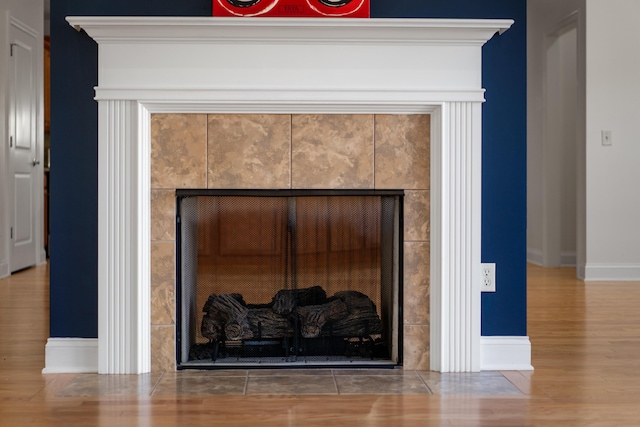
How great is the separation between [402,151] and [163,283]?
111cm

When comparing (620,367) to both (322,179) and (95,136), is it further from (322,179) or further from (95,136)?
Result: (95,136)

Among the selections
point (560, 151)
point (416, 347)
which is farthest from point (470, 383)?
point (560, 151)

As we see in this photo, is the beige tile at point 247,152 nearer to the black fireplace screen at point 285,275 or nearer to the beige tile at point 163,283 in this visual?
the black fireplace screen at point 285,275

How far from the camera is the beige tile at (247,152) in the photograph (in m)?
3.53

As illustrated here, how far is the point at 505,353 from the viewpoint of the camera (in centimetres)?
366

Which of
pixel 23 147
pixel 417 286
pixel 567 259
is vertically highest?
pixel 23 147

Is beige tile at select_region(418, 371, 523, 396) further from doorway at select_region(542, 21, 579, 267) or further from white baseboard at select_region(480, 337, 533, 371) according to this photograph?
doorway at select_region(542, 21, 579, 267)

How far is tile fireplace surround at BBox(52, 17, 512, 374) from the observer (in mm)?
3475

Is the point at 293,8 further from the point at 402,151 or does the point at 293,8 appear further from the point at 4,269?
the point at 4,269

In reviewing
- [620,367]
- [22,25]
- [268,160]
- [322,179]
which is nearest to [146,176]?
[268,160]

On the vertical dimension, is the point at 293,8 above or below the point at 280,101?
above

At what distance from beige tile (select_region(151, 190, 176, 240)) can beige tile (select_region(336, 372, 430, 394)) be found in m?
0.90

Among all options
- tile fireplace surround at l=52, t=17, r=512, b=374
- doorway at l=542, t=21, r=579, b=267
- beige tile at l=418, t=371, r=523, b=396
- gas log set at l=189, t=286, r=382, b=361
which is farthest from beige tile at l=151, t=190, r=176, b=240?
doorway at l=542, t=21, r=579, b=267

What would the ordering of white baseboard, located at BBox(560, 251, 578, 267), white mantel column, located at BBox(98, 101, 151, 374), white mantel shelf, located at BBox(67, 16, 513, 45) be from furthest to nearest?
1. white baseboard, located at BBox(560, 251, 578, 267)
2. white mantel column, located at BBox(98, 101, 151, 374)
3. white mantel shelf, located at BBox(67, 16, 513, 45)
